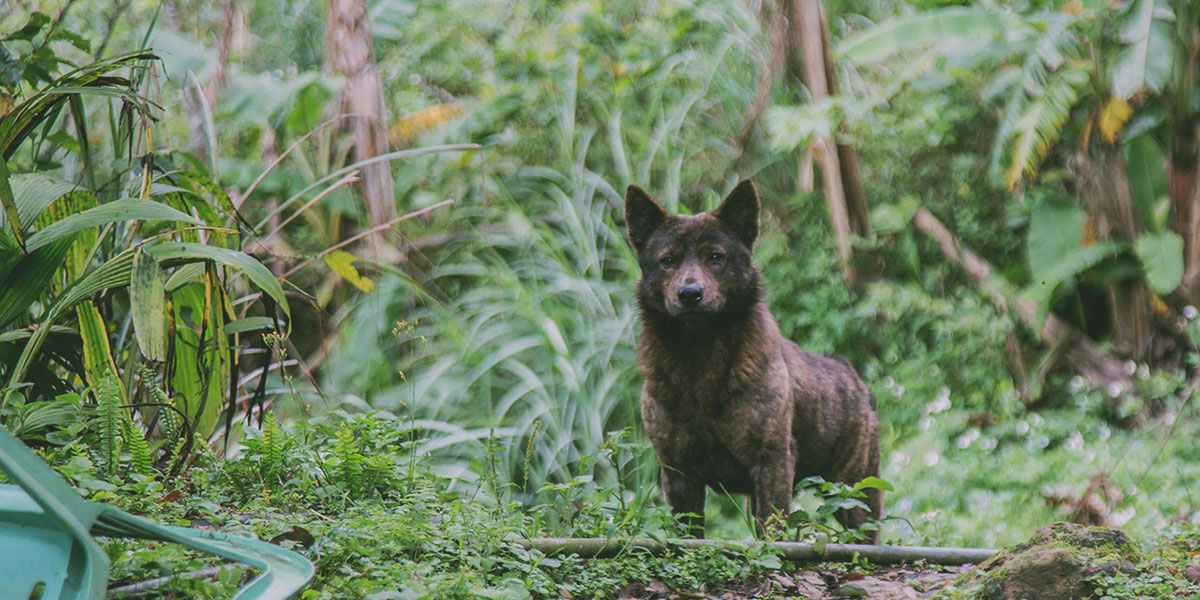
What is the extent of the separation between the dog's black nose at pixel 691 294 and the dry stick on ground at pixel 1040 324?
219 inches

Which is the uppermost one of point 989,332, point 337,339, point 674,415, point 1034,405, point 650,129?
point 650,129

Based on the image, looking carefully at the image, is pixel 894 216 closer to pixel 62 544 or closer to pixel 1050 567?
pixel 1050 567

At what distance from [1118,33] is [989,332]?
8.88 ft

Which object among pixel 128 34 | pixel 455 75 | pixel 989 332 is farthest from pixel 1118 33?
pixel 128 34

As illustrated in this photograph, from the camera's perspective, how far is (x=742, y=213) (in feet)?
15.3

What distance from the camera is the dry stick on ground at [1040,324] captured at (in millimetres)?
9008

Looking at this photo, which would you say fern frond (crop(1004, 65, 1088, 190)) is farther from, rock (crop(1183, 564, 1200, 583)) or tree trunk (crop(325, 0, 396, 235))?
rock (crop(1183, 564, 1200, 583))

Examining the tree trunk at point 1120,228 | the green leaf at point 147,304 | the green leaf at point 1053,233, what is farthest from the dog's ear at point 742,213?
the tree trunk at point 1120,228

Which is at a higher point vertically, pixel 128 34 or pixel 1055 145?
pixel 128 34

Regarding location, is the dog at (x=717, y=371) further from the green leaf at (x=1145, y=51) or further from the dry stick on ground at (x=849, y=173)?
the green leaf at (x=1145, y=51)

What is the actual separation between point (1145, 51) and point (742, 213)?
5340 mm

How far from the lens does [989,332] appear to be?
29.1ft

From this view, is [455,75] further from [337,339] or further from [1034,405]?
[1034,405]

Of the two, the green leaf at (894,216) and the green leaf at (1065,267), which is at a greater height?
the green leaf at (894,216)
